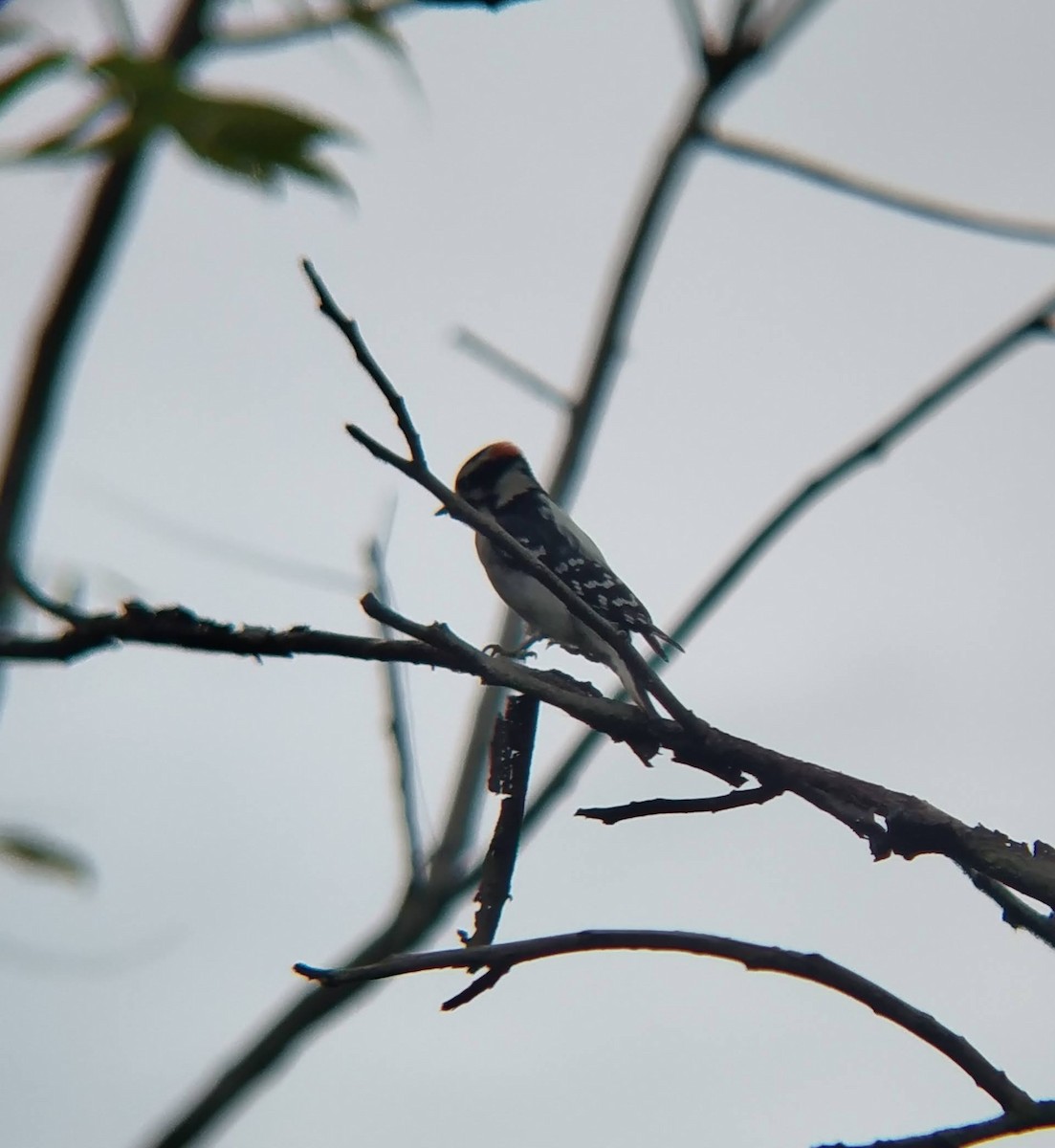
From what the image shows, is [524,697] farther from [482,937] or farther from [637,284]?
[637,284]

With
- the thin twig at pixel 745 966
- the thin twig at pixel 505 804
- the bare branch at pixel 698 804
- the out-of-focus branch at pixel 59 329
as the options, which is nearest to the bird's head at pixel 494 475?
the out-of-focus branch at pixel 59 329

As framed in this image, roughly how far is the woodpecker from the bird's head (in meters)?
0.02

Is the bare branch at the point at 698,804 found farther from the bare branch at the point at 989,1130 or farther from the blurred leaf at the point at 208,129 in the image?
the blurred leaf at the point at 208,129

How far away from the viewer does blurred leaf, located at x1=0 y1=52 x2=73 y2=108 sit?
1040 millimetres

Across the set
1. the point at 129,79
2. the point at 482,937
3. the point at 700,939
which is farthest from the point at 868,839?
the point at 129,79

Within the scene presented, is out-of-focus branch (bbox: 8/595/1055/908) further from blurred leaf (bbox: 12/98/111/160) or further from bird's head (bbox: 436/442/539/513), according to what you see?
bird's head (bbox: 436/442/539/513)

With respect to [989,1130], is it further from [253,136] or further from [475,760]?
[475,760]

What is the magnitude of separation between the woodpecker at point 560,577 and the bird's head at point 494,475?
0.07 feet

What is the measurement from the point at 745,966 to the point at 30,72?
0.82 m

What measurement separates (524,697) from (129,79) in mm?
806

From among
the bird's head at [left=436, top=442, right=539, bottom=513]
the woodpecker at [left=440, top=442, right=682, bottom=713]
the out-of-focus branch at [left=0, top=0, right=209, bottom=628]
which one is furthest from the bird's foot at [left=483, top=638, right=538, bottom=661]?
the out-of-focus branch at [left=0, top=0, right=209, bottom=628]

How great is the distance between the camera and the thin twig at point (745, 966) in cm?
113

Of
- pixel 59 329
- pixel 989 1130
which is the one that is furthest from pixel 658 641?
pixel 989 1130

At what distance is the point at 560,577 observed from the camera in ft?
15.0
